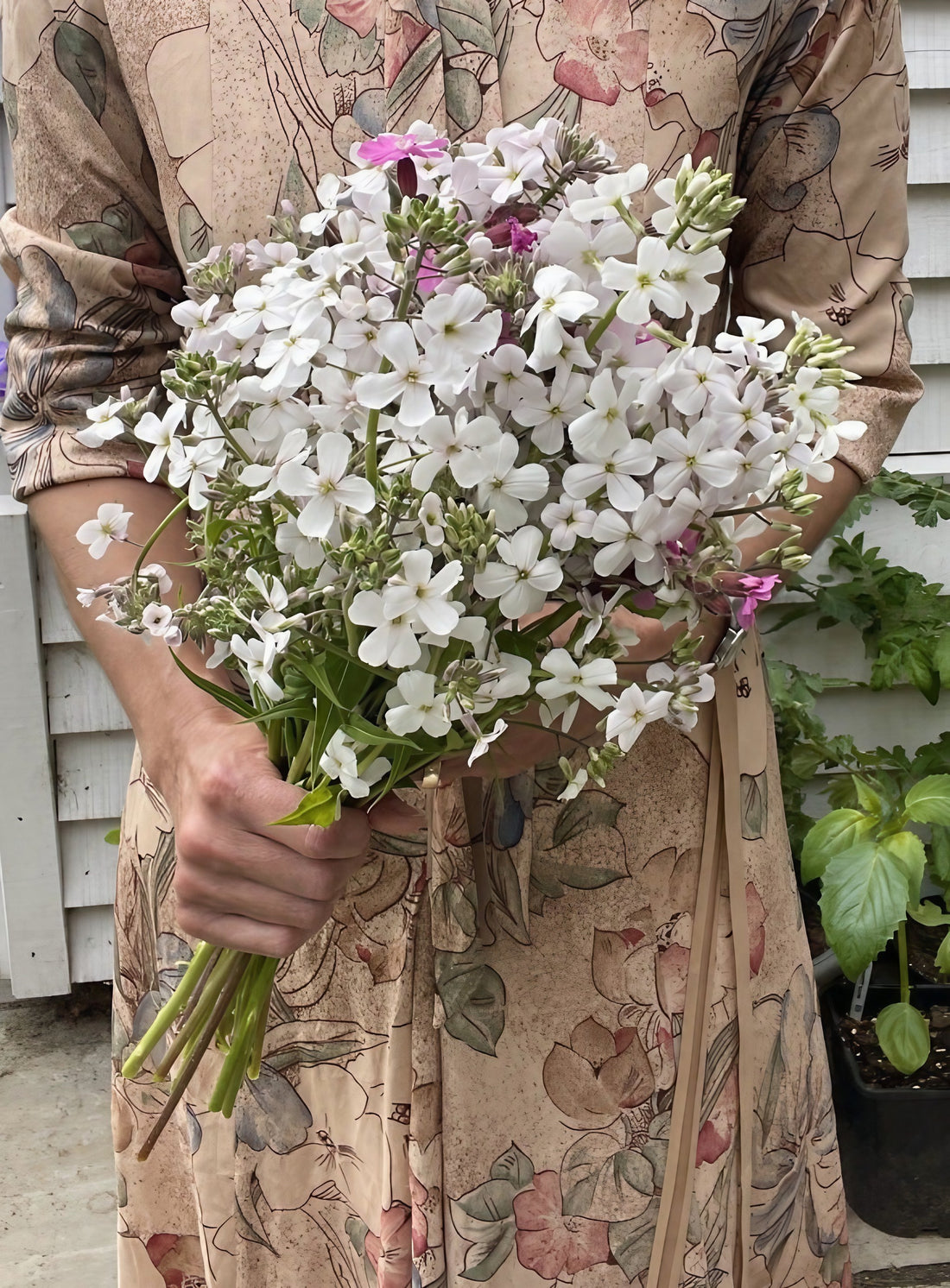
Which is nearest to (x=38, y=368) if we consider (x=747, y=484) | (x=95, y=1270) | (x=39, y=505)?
(x=39, y=505)

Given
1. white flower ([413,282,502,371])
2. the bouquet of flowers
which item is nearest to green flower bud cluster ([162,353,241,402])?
the bouquet of flowers

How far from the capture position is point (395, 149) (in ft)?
1.75

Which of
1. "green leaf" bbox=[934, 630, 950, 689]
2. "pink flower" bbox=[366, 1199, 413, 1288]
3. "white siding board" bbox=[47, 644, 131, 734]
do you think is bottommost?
"white siding board" bbox=[47, 644, 131, 734]

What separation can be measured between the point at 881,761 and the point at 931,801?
0.97ft

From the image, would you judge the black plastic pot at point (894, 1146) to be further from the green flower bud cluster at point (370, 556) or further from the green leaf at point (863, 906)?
the green flower bud cluster at point (370, 556)

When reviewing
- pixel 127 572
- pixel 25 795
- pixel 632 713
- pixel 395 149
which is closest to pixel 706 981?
pixel 632 713

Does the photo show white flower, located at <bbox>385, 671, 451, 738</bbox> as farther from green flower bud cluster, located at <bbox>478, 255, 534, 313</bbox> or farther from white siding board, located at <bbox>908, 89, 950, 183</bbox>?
white siding board, located at <bbox>908, 89, 950, 183</bbox>

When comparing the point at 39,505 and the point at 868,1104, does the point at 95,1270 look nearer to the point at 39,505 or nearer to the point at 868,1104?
the point at 868,1104

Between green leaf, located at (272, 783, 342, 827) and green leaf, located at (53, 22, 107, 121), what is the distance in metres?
0.54

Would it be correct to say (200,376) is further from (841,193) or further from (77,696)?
(77,696)

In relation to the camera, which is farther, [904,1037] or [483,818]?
[904,1037]

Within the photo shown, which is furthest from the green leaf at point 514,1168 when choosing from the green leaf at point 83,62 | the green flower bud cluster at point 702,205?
the green leaf at point 83,62

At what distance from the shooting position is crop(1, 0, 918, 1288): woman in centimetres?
77

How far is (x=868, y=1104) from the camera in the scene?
1.84 metres
